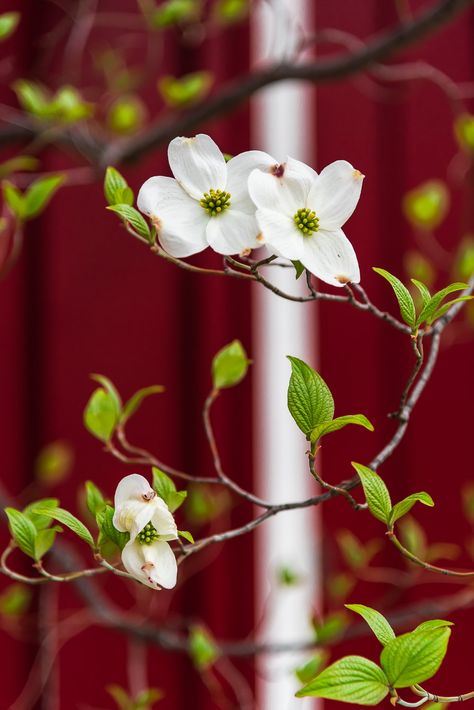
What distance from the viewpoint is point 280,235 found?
0.72 feet

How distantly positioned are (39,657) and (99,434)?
0.59m

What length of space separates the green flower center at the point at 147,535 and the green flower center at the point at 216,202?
0.10 metres

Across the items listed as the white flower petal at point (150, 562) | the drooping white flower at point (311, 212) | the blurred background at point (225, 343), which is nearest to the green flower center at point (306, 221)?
the drooping white flower at point (311, 212)

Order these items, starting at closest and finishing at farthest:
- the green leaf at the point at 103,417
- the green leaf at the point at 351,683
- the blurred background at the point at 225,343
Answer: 1. the green leaf at the point at 351,683
2. the green leaf at the point at 103,417
3. the blurred background at the point at 225,343

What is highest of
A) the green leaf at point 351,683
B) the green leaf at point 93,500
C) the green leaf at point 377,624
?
the green leaf at point 93,500

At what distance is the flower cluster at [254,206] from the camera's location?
0.73 ft

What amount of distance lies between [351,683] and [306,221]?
0.13 meters

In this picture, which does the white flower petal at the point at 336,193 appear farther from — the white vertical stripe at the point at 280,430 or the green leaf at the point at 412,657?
the white vertical stripe at the point at 280,430

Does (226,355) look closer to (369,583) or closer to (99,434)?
(99,434)

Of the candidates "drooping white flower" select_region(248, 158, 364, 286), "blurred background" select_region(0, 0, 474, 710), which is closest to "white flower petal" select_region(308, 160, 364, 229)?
"drooping white flower" select_region(248, 158, 364, 286)

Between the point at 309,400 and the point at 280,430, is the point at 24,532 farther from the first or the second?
the point at 280,430

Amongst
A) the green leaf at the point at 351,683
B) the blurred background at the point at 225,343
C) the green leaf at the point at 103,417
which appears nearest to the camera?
the green leaf at the point at 351,683

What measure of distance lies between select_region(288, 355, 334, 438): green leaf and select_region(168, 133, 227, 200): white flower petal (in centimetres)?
6

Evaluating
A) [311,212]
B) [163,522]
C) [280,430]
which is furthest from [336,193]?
[280,430]
